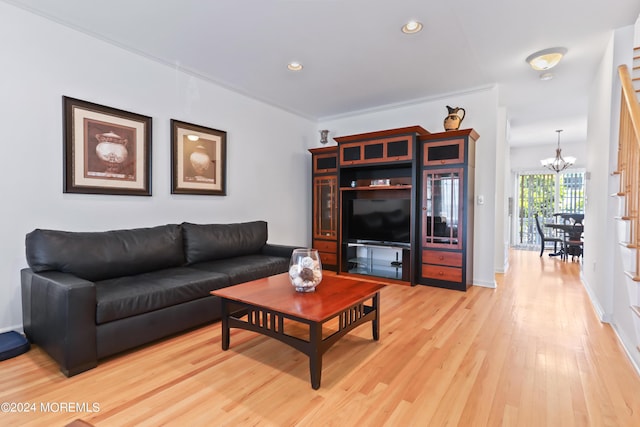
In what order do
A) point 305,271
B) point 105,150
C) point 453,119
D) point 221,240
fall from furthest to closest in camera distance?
point 453,119 < point 221,240 < point 105,150 < point 305,271

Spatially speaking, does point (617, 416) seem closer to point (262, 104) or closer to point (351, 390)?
point (351, 390)

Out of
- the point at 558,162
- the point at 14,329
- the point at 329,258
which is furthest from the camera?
the point at 558,162

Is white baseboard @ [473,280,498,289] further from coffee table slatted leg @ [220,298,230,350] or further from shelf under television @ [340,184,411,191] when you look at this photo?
coffee table slatted leg @ [220,298,230,350]

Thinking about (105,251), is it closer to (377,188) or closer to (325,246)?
(325,246)

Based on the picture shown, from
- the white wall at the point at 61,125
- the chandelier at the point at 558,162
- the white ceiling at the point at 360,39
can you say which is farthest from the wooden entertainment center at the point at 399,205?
the chandelier at the point at 558,162

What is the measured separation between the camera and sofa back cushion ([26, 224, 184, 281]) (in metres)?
2.35

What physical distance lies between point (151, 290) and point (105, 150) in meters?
1.57

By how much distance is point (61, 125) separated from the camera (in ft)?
8.93

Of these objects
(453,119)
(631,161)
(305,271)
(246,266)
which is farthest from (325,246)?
(631,161)

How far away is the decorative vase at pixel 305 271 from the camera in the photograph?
7.47 ft

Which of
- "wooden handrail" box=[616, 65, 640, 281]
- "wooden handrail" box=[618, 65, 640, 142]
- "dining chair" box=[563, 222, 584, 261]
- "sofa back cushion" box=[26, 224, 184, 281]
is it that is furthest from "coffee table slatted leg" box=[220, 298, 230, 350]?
"dining chair" box=[563, 222, 584, 261]

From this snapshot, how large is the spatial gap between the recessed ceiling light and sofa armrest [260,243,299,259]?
262 cm

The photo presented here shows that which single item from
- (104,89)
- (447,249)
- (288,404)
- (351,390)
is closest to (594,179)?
(447,249)

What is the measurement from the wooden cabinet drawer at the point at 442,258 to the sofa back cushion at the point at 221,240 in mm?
2244
